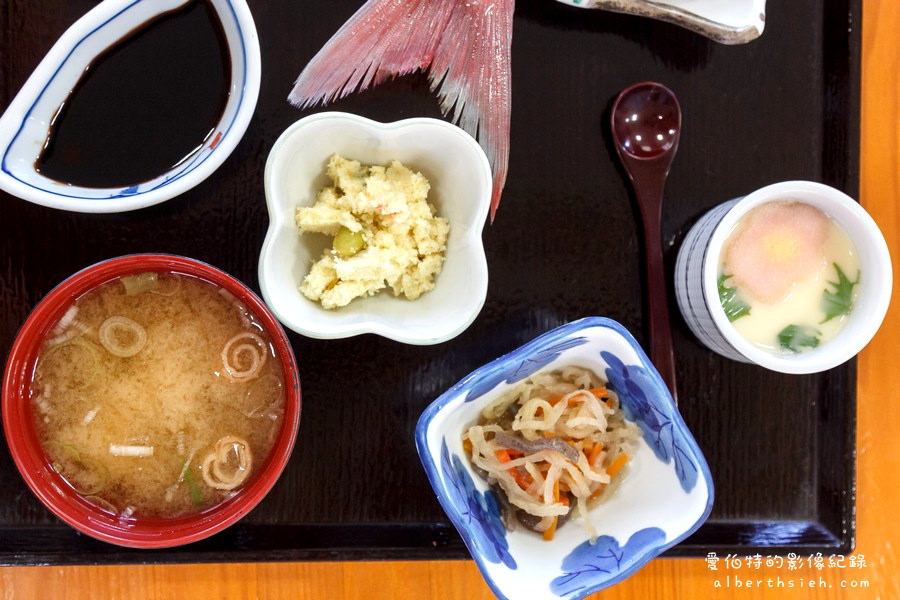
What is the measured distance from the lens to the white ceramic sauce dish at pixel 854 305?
1102 millimetres

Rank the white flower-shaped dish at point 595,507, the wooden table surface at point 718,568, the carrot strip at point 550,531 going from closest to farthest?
the white flower-shaped dish at point 595,507
the carrot strip at point 550,531
the wooden table surface at point 718,568

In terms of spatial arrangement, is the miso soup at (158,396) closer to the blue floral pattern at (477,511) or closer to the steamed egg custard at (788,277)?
the blue floral pattern at (477,511)

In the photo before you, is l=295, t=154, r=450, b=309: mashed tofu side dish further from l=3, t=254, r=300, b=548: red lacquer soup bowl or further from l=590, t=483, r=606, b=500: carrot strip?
l=590, t=483, r=606, b=500: carrot strip

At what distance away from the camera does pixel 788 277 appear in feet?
3.87

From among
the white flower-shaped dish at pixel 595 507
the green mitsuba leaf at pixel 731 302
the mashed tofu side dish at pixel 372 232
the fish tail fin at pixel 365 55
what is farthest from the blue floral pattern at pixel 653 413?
the fish tail fin at pixel 365 55

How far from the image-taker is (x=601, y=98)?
4.07ft

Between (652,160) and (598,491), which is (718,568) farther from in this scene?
(652,160)

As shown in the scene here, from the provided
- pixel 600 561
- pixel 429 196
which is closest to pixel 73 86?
pixel 429 196

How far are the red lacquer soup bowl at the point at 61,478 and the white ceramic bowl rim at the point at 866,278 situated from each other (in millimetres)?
711

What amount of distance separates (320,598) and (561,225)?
0.90 m

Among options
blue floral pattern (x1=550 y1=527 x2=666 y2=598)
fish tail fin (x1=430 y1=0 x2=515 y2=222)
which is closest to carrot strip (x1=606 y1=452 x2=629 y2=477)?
blue floral pattern (x1=550 y1=527 x2=666 y2=598)

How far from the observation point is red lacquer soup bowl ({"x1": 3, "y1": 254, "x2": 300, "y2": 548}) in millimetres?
1046

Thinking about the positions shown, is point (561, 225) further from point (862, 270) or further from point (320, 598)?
point (320, 598)

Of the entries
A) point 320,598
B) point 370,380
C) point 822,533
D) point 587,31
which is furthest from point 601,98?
point 320,598
